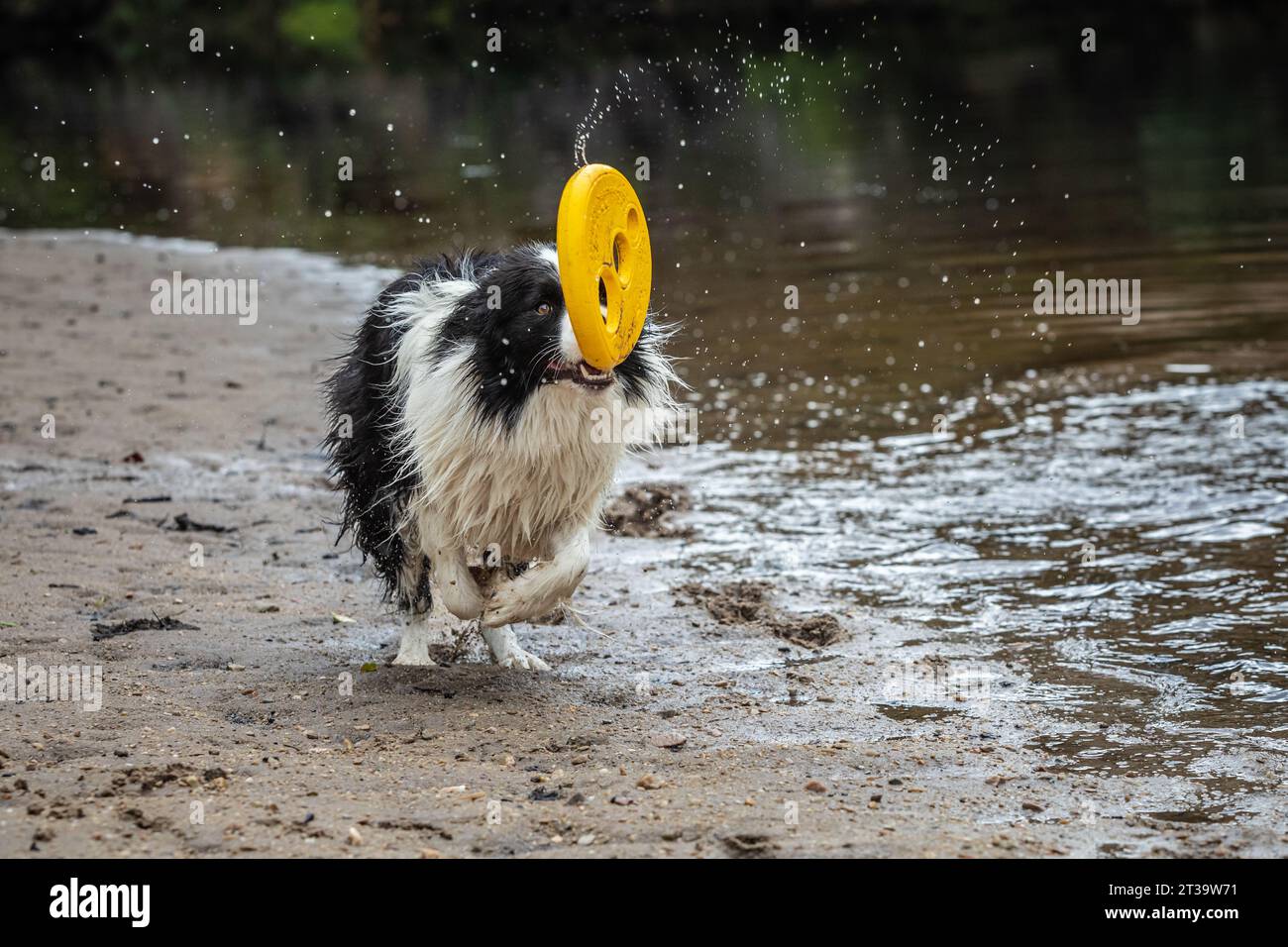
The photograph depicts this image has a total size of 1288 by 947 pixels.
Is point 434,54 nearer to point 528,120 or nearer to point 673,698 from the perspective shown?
point 528,120

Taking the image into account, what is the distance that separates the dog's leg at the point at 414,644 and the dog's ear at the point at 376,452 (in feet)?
0.20

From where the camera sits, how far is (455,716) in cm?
530

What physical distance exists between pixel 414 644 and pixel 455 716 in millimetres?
721

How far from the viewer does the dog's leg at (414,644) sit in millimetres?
5930

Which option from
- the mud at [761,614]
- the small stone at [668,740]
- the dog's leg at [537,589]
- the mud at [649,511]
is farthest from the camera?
the mud at [649,511]

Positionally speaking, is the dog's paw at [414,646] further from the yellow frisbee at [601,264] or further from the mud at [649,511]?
the mud at [649,511]

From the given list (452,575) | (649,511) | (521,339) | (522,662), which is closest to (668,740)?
(522,662)

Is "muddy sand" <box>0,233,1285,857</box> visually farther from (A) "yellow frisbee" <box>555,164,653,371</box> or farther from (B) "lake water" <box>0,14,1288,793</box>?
(A) "yellow frisbee" <box>555,164,653,371</box>

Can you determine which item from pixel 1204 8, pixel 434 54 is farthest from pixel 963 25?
pixel 434 54

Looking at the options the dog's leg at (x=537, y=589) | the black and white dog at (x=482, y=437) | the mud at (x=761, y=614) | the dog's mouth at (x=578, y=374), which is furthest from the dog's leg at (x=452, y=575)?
the mud at (x=761, y=614)

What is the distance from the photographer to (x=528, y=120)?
1176 inches

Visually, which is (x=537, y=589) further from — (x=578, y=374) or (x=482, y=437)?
(x=578, y=374)

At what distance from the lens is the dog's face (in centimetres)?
508

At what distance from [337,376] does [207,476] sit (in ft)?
8.75
